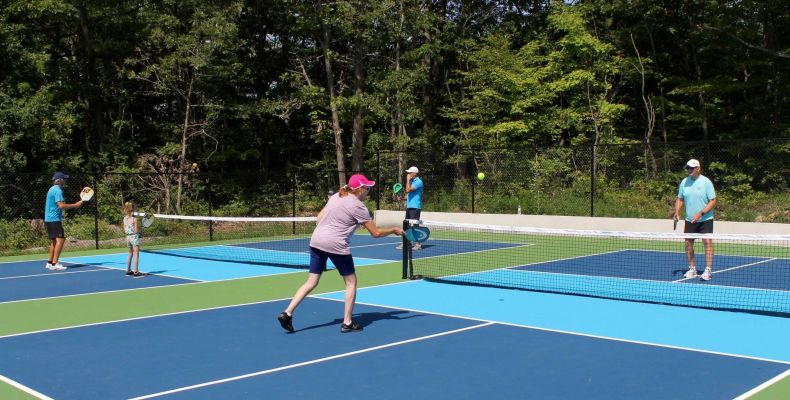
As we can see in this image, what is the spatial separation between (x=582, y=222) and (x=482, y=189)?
5184mm

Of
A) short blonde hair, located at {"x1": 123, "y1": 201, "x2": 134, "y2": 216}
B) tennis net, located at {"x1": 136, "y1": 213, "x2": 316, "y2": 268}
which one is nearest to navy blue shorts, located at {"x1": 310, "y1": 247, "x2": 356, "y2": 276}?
tennis net, located at {"x1": 136, "y1": 213, "x2": 316, "y2": 268}

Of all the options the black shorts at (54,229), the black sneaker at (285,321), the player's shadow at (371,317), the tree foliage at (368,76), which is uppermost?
the tree foliage at (368,76)

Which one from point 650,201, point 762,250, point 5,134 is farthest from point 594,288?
point 5,134

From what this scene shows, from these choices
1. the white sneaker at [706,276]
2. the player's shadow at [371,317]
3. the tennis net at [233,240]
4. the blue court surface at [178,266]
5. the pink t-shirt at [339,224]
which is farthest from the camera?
the tennis net at [233,240]

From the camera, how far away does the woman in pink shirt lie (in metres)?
8.12

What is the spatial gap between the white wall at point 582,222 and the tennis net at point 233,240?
3685 mm

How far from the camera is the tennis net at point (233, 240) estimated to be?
16.4 meters

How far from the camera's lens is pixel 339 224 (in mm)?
8172

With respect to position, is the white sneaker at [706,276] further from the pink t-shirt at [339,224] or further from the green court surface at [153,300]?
the pink t-shirt at [339,224]

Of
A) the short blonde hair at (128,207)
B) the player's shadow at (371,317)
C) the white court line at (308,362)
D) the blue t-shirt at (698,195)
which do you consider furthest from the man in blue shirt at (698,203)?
the short blonde hair at (128,207)

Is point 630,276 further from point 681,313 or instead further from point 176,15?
point 176,15

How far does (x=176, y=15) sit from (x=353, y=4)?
6832mm

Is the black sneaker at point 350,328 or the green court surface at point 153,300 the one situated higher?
the black sneaker at point 350,328

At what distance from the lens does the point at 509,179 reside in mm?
26344
